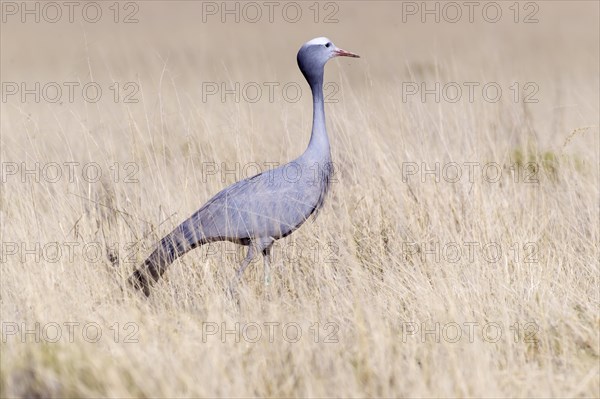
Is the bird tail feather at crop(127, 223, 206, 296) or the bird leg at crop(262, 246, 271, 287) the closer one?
the bird tail feather at crop(127, 223, 206, 296)

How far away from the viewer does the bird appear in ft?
21.4

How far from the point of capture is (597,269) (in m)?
6.44

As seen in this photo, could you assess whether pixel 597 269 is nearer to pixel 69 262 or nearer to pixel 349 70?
pixel 69 262

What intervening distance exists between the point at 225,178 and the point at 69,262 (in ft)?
6.69

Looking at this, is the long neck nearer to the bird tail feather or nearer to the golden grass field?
the golden grass field

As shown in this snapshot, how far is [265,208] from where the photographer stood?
659 cm

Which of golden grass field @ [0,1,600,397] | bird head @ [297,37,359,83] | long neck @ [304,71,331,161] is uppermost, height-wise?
bird head @ [297,37,359,83]

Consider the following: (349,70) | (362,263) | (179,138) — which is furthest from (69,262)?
(349,70)

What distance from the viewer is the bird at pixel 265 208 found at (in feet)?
21.4

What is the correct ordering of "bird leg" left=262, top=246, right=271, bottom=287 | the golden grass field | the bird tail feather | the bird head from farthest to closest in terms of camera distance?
the bird head < "bird leg" left=262, top=246, right=271, bottom=287 < the bird tail feather < the golden grass field

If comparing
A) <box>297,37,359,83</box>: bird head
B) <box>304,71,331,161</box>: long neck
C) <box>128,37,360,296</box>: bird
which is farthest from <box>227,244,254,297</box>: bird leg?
<box>297,37,359,83</box>: bird head

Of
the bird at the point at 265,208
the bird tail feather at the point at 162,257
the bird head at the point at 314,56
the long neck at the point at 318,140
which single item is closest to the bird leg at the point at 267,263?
the bird at the point at 265,208

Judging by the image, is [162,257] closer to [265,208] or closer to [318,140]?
[265,208]

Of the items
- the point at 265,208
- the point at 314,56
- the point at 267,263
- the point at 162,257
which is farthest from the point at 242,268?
the point at 314,56
